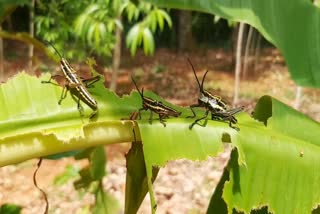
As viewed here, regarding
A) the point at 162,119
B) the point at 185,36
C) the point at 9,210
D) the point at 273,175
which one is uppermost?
the point at 162,119

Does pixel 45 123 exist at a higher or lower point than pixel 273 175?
higher

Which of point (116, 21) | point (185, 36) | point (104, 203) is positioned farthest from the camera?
point (185, 36)

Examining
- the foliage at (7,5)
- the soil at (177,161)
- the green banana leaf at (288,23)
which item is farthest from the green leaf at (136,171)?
the foliage at (7,5)

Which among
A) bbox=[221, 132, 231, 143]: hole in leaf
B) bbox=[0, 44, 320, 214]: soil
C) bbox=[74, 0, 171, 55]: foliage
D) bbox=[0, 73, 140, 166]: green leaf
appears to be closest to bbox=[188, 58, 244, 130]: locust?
bbox=[221, 132, 231, 143]: hole in leaf

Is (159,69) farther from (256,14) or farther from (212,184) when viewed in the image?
(256,14)

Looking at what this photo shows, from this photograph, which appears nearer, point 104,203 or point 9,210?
point 9,210

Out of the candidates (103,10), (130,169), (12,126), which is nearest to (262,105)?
(130,169)

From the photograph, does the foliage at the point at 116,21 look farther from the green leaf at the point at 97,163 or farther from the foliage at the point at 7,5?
the foliage at the point at 7,5

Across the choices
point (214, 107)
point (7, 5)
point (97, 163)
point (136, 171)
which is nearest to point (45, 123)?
point (136, 171)

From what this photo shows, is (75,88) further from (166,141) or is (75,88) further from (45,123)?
(166,141)
